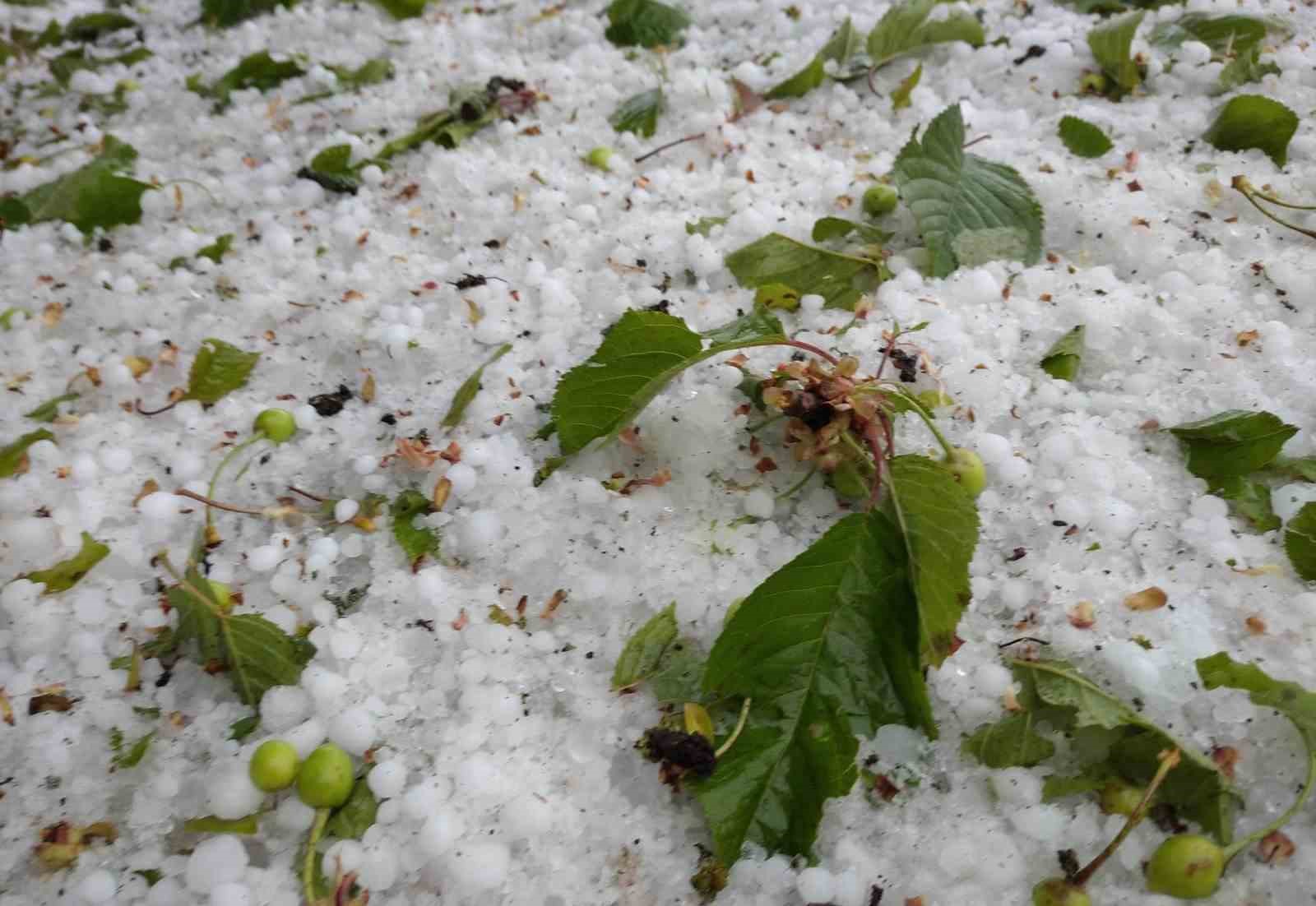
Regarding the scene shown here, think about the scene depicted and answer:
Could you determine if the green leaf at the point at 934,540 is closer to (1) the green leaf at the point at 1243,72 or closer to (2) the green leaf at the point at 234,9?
(1) the green leaf at the point at 1243,72

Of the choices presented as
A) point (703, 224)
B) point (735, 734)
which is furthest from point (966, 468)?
point (703, 224)

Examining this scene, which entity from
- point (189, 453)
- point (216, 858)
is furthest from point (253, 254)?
point (216, 858)

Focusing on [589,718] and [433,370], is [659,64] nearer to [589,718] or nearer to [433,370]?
[433,370]

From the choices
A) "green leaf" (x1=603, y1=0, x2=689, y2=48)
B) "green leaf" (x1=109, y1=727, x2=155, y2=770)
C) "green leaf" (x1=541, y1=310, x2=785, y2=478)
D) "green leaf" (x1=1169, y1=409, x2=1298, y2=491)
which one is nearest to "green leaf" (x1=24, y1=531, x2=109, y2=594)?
"green leaf" (x1=109, y1=727, x2=155, y2=770)

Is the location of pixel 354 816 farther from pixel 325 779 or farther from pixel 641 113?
pixel 641 113

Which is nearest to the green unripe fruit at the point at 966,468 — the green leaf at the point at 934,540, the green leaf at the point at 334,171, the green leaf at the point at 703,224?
the green leaf at the point at 934,540

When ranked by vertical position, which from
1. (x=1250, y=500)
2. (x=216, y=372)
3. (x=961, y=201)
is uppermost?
(x=961, y=201)
